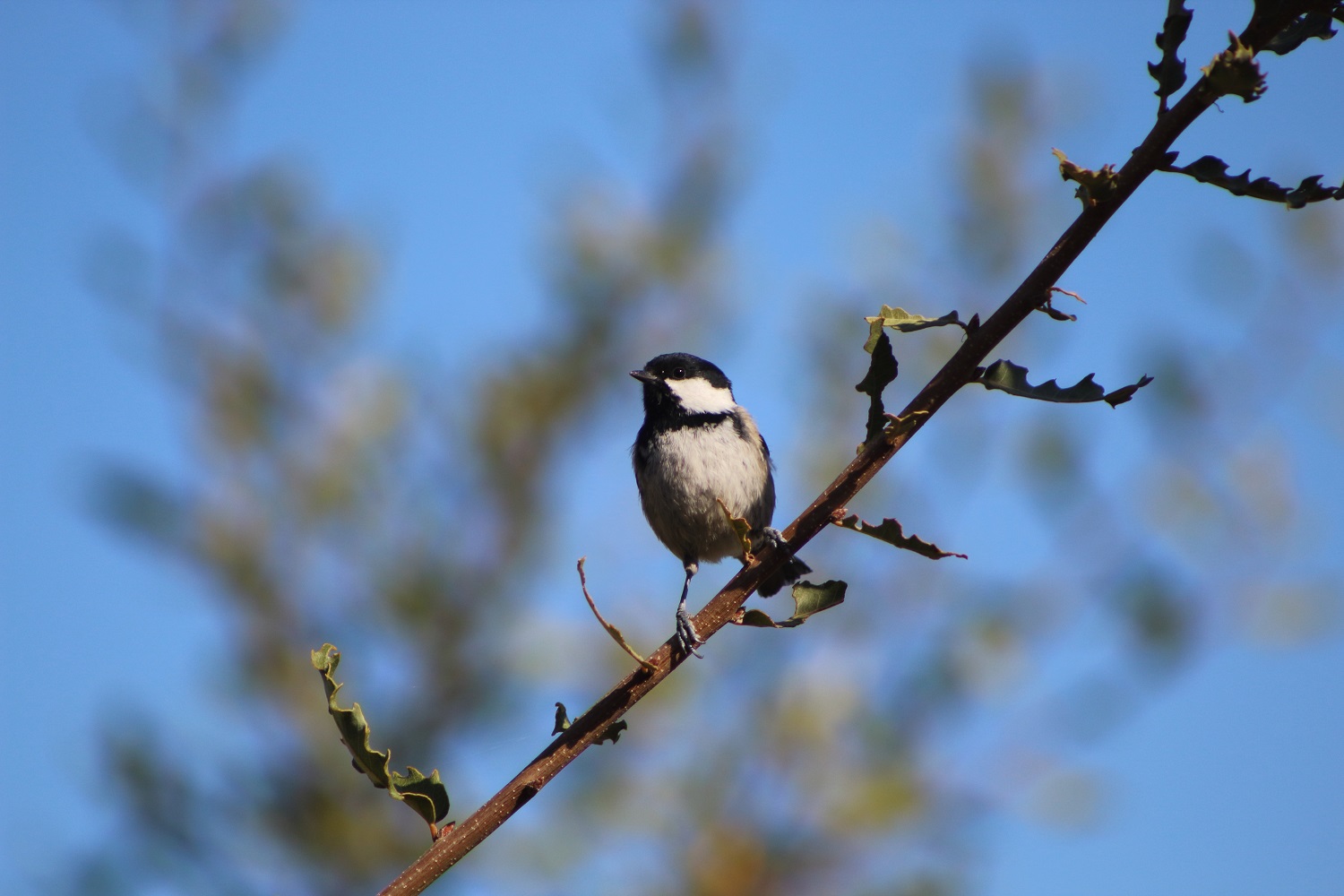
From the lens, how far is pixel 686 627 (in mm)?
2795

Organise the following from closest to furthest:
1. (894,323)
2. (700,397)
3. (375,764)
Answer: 1. (375,764)
2. (894,323)
3. (700,397)

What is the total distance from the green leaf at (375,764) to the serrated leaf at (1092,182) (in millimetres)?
1133

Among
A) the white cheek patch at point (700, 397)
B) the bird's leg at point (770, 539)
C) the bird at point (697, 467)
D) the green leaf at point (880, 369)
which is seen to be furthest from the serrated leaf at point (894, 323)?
the white cheek patch at point (700, 397)

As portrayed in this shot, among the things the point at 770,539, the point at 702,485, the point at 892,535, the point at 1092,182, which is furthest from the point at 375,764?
the point at 702,485

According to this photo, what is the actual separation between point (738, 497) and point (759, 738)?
7.26 ft

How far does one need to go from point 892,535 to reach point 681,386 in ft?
9.91

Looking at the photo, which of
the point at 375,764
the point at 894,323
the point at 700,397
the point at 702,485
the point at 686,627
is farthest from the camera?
the point at 700,397

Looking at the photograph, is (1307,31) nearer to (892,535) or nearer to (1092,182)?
(1092,182)

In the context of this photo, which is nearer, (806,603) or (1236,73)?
(1236,73)

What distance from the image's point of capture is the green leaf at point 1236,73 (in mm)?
1263

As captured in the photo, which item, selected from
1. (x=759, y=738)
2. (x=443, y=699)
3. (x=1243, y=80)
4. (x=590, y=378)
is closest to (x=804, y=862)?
(x=759, y=738)

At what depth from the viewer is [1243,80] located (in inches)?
50.1

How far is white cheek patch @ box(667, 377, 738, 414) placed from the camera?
4.38 meters

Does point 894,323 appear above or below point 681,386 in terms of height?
below
